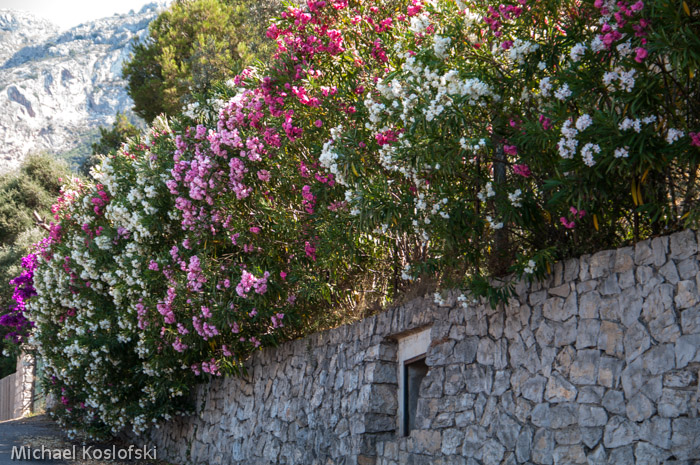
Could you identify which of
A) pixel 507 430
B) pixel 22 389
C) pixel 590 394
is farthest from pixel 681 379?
pixel 22 389

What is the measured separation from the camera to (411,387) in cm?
859

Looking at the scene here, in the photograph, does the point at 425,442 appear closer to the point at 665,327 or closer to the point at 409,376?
the point at 409,376

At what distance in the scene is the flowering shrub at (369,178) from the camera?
5.44 metres

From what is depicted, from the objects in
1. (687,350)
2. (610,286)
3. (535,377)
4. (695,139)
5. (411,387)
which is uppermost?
(695,139)

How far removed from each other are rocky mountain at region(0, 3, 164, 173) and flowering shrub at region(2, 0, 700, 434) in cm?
7573

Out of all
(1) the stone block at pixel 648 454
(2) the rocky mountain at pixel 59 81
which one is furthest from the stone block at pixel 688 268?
(2) the rocky mountain at pixel 59 81

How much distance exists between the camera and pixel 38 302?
15.5 meters

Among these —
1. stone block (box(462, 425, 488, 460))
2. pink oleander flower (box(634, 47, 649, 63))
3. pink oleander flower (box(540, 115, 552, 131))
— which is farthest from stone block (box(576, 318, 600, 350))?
pink oleander flower (box(634, 47, 649, 63))

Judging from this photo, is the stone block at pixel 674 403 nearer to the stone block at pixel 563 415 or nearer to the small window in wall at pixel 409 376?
the stone block at pixel 563 415

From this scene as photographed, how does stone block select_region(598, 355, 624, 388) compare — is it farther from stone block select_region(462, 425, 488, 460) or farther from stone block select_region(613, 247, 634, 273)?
stone block select_region(462, 425, 488, 460)

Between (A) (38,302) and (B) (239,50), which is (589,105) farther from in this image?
(B) (239,50)

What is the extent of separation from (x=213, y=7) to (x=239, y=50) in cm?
230

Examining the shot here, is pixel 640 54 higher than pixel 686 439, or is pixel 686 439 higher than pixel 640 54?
pixel 640 54

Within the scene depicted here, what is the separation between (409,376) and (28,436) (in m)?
11.3
